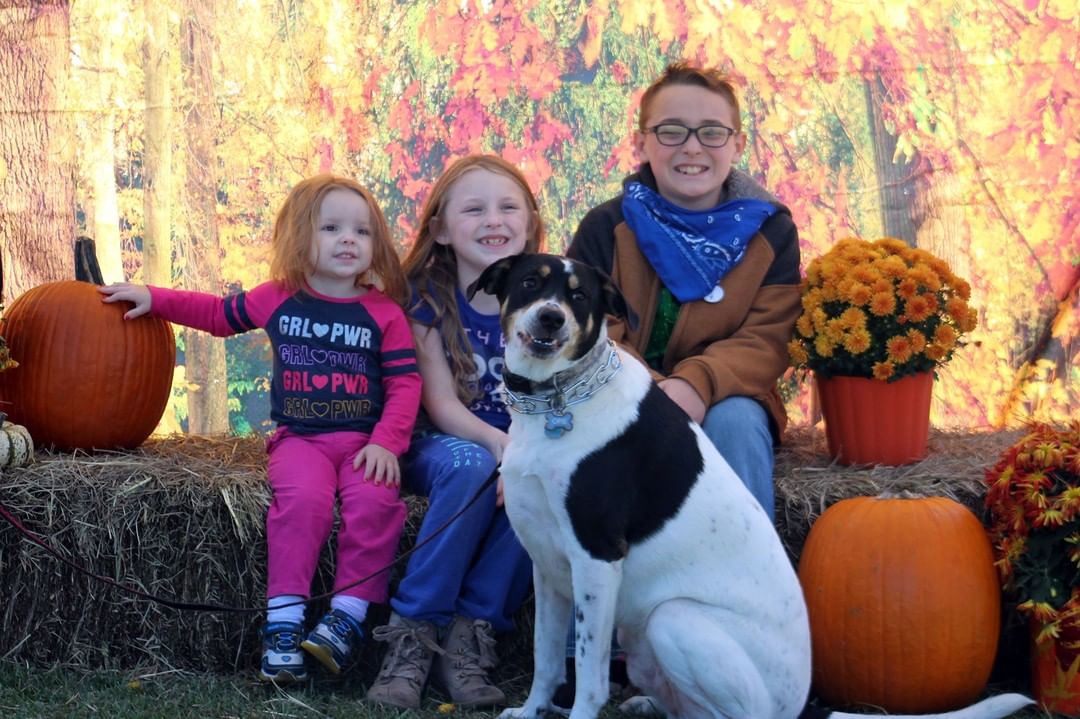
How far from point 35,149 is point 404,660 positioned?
129 inches

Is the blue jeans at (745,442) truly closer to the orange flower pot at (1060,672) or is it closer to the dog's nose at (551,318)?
the orange flower pot at (1060,672)

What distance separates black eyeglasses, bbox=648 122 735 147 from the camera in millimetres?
4070

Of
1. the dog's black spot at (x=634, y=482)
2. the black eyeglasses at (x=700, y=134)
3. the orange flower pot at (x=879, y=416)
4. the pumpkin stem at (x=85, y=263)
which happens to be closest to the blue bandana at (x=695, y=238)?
the black eyeglasses at (x=700, y=134)

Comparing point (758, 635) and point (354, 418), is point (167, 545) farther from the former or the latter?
point (758, 635)

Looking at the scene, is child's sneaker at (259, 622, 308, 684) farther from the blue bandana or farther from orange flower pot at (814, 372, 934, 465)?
orange flower pot at (814, 372, 934, 465)

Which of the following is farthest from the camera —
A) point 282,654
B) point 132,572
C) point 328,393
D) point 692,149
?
point 692,149

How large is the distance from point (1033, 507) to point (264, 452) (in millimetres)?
2730

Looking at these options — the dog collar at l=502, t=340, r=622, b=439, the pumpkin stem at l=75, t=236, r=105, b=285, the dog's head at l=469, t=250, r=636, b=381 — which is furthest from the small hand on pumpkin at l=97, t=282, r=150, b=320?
the dog collar at l=502, t=340, r=622, b=439

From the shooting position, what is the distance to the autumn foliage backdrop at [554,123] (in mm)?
5242

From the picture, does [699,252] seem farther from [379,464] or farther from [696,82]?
[379,464]

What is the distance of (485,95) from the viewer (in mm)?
5395

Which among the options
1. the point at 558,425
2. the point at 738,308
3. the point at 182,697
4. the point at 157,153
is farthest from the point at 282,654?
the point at 157,153

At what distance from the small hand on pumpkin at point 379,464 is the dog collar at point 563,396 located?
78 centimetres

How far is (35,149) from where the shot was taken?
17.2ft
